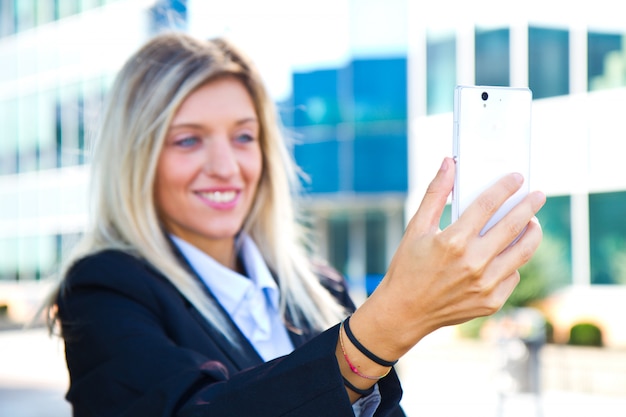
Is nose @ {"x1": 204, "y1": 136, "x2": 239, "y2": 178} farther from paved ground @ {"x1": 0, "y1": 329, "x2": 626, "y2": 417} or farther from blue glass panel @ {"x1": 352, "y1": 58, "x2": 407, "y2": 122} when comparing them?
blue glass panel @ {"x1": 352, "y1": 58, "x2": 407, "y2": 122}

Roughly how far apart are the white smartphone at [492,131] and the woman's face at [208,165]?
0.95 m

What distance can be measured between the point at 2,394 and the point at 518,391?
587 centimetres

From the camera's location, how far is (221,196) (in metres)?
2.09

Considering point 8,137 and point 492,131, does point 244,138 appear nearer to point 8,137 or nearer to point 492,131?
point 492,131

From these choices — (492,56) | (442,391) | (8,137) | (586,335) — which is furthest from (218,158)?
(8,137)

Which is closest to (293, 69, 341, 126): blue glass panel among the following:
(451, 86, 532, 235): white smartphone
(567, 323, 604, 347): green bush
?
(567, 323, 604, 347): green bush

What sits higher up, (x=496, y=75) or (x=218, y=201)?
(x=496, y=75)

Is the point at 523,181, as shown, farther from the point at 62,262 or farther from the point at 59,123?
the point at 59,123

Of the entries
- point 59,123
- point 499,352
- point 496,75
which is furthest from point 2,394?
point 59,123

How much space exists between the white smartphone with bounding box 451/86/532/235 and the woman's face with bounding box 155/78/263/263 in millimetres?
947

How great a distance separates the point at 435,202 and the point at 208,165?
1.05m

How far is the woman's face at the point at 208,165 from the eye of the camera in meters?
2.03

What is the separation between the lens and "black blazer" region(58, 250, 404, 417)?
45.1 inches

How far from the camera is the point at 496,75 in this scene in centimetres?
1333
